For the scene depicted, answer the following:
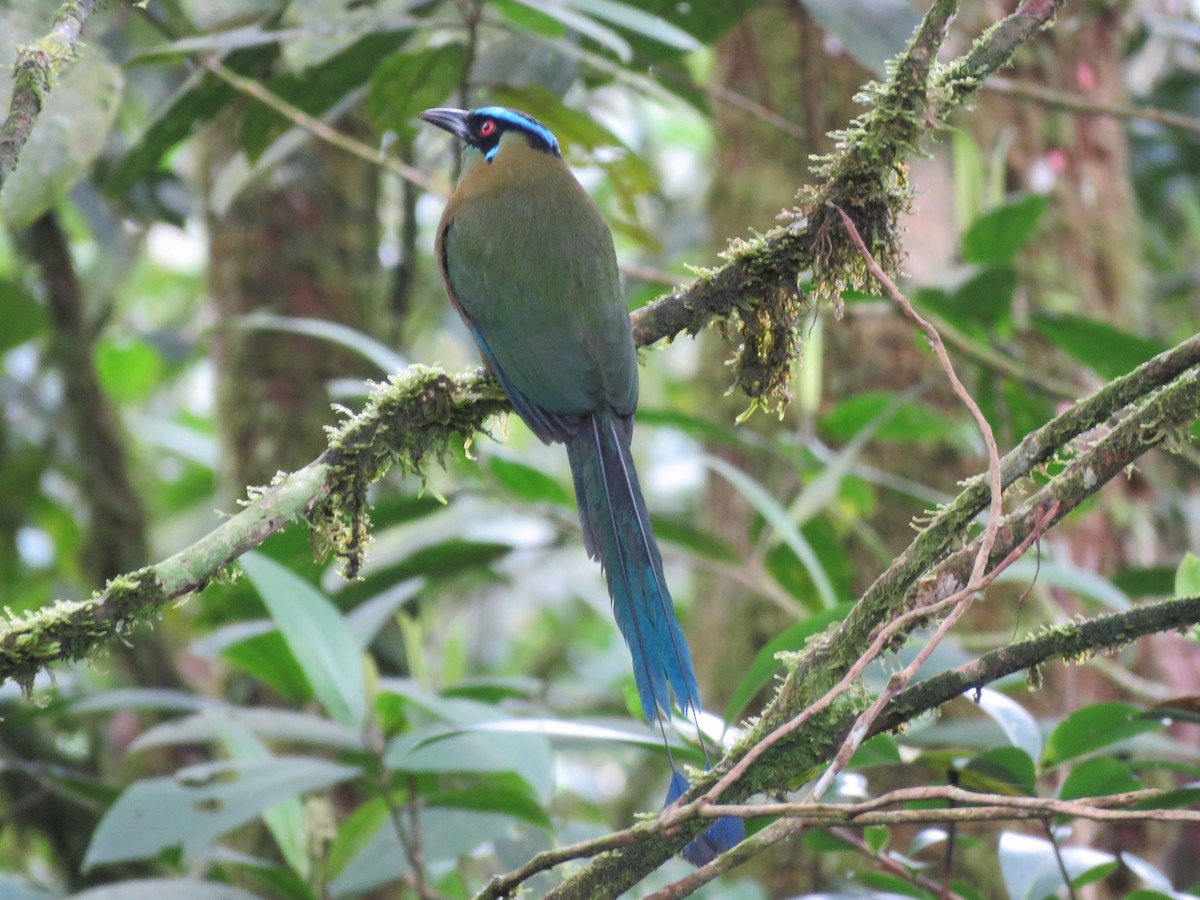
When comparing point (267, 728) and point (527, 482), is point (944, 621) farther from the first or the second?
point (527, 482)

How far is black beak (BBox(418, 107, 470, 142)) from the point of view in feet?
9.36

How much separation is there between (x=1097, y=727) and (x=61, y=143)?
2.07 metres

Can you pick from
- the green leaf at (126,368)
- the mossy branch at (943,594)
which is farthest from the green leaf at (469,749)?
the green leaf at (126,368)

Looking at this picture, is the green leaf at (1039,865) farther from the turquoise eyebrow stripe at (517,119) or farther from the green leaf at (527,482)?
the turquoise eyebrow stripe at (517,119)

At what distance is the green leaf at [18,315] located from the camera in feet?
11.5

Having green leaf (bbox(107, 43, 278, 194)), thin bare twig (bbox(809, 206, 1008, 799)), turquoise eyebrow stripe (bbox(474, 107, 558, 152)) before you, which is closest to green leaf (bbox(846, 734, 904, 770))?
thin bare twig (bbox(809, 206, 1008, 799))

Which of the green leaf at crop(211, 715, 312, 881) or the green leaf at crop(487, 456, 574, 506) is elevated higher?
the green leaf at crop(487, 456, 574, 506)

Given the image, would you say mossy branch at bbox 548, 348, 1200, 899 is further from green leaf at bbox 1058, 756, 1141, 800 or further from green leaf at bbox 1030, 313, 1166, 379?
green leaf at bbox 1030, 313, 1166, 379

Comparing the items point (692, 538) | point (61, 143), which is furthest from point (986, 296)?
point (61, 143)

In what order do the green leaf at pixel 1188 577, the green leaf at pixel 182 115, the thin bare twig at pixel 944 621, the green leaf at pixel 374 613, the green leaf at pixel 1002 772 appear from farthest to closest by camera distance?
the green leaf at pixel 182 115, the green leaf at pixel 374 613, the green leaf at pixel 1002 772, the green leaf at pixel 1188 577, the thin bare twig at pixel 944 621

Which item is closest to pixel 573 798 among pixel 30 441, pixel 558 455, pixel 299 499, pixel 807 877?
pixel 807 877

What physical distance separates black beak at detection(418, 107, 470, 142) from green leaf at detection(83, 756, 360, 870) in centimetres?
144

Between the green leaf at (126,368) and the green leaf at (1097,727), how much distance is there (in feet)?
15.8

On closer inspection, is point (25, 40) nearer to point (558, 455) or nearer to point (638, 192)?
point (638, 192)
